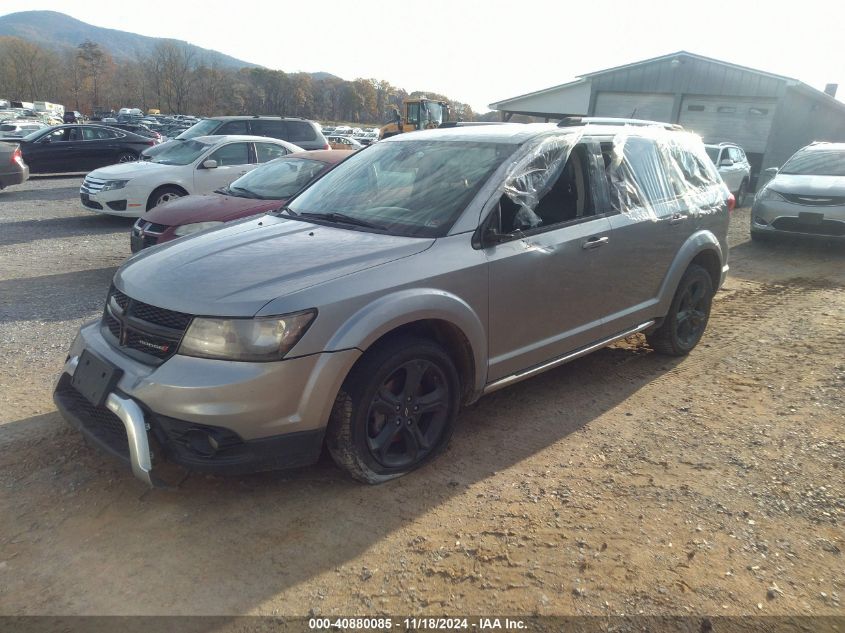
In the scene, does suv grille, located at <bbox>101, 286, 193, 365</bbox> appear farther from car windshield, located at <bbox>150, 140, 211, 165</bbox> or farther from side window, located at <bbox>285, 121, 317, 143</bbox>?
side window, located at <bbox>285, 121, 317, 143</bbox>

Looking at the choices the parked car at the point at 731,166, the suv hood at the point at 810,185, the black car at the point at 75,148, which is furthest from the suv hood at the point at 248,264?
the black car at the point at 75,148

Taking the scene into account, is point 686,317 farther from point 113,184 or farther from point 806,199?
point 113,184

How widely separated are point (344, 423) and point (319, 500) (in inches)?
18.0

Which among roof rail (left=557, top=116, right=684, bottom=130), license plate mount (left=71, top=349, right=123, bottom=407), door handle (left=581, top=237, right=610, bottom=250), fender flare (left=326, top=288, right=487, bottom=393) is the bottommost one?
license plate mount (left=71, top=349, right=123, bottom=407)

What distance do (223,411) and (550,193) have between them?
92.1 inches

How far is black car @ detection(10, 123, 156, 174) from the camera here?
16.4 meters

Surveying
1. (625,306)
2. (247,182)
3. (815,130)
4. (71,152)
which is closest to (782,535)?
(625,306)

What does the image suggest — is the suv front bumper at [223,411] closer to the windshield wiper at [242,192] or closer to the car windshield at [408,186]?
the car windshield at [408,186]

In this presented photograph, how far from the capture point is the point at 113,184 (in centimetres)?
998

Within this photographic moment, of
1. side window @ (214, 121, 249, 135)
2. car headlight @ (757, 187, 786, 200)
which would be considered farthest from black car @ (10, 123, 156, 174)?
car headlight @ (757, 187, 786, 200)

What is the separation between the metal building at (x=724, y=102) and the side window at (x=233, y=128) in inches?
617

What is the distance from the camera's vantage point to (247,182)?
289 inches

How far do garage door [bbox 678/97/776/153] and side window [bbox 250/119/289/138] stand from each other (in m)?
15.4

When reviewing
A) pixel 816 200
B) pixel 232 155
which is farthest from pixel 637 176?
pixel 232 155
